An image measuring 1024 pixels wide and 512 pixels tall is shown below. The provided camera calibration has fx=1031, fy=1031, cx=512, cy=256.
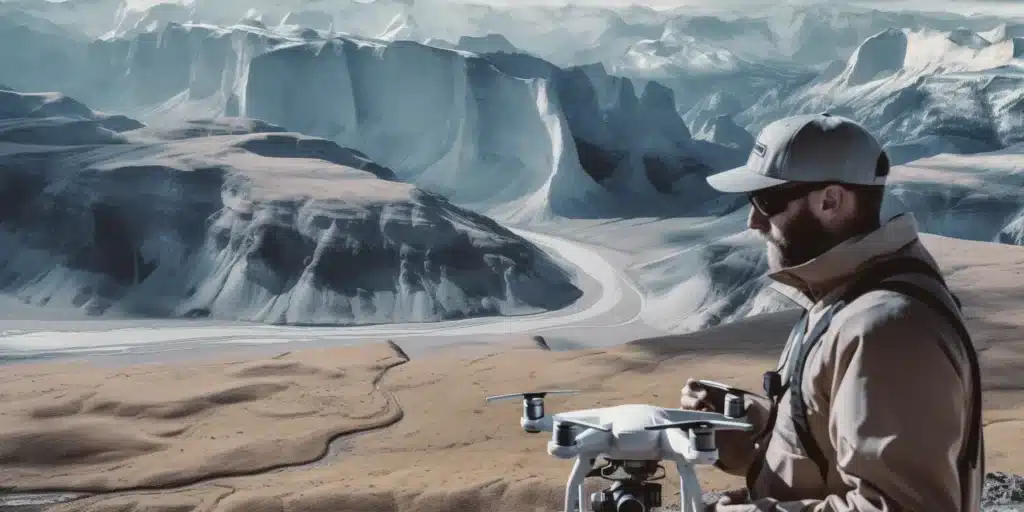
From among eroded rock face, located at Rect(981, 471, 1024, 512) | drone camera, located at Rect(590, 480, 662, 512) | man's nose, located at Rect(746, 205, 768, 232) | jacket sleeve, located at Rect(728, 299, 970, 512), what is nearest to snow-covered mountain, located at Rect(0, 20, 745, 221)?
eroded rock face, located at Rect(981, 471, 1024, 512)

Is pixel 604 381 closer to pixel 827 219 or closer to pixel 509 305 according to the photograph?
pixel 509 305

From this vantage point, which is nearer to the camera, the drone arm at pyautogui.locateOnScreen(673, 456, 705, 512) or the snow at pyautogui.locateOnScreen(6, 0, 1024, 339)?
the drone arm at pyautogui.locateOnScreen(673, 456, 705, 512)

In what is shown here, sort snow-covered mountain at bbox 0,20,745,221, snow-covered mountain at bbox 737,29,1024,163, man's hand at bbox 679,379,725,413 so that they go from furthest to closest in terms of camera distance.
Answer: snow-covered mountain at bbox 737,29,1024,163 → snow-covered mountain at bbox 0,20,745,221 → man's hand at bbox 679,379,725,413

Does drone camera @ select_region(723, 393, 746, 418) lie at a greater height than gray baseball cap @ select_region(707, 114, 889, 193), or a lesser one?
lesser

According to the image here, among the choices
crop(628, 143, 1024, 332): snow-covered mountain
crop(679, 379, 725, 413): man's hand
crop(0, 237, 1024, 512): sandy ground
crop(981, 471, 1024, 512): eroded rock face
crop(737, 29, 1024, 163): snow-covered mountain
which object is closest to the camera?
crop(679, 379, 725, 413): man's hand

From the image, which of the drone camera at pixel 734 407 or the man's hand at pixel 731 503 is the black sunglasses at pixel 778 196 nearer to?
the drone camera at pixel 734 407

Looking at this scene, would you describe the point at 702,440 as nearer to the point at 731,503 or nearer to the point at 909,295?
the point at 731,503

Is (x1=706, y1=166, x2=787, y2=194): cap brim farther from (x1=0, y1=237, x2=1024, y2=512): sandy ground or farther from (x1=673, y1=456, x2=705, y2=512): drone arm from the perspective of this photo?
(x1=0, y1=237, x2=1024, y2=512): sandy ground

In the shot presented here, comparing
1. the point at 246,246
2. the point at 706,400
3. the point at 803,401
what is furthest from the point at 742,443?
the point at 246,246
